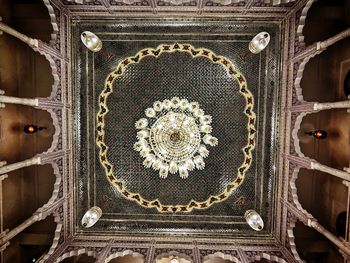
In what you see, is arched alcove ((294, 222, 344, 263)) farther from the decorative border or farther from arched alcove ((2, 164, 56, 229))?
arched alcove ((2, 164, 56, 229))

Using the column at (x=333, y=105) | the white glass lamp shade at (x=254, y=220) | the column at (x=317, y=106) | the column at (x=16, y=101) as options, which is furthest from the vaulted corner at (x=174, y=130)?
the column at (x=333, y=105)

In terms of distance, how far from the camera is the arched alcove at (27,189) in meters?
5.30

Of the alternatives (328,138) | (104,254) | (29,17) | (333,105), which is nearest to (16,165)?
(104,254)

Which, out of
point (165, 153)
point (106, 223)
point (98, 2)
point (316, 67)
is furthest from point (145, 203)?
point (316, 67)

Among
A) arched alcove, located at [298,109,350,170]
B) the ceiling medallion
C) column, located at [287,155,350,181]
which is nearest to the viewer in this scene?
column, located at [287,155,350,181]

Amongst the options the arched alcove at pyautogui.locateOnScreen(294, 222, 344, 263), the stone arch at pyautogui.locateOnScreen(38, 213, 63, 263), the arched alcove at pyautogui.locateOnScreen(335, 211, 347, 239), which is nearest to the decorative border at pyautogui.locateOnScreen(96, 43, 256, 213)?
the stone arch at pyautogui.locateOnScreen(38, 213, 63, 263)

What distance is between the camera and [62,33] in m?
4.87

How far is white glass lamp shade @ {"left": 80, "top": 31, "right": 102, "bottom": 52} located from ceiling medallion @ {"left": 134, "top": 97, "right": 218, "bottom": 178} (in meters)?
1.75

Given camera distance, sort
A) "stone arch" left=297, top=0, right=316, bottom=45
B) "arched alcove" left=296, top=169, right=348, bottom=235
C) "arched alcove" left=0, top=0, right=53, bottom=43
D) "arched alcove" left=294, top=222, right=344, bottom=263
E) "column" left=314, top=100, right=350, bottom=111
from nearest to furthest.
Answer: "column" left=314, top=100, right=350, bottom=111
"stone arch" left=297, top=0, right=316, bottom=45
"arched alcove" left=0, top=0, right=53, bottom=43
"arched alcove" left=296, top=169, right=348, bottom=235
"arched alcove" left=294, top=222, right=344, bottom=263

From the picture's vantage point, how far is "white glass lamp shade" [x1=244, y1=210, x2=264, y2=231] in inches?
199

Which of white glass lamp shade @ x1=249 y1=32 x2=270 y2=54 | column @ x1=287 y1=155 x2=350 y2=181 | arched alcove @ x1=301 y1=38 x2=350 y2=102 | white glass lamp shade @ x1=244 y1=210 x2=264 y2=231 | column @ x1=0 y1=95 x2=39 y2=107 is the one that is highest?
white glass lamp shade @ x1=249 y1=32 x2=270 y2=54

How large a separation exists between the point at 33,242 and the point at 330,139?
24.2ft

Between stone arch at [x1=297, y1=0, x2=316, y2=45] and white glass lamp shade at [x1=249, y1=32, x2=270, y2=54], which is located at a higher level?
stone arch at [x1=297, y1=0, x2=316, y2=45]

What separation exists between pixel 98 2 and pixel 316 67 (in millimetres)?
4872
